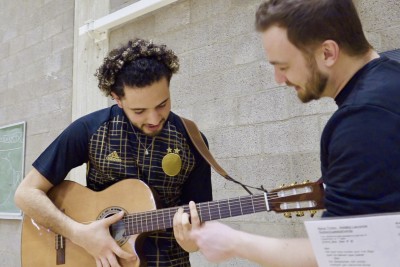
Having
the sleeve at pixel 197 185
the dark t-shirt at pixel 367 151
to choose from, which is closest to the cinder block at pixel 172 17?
the sleeve at pixel 197 185

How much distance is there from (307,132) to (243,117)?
387mm

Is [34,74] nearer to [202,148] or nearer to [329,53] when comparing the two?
[202,148]

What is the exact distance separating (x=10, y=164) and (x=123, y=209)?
109 inches

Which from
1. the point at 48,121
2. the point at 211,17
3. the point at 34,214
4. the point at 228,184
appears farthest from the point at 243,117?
the point at 48,121

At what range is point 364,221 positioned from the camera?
640mm

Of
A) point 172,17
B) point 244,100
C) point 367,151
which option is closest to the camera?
point 367,151

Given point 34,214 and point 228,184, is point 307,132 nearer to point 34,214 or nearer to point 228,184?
point 228,184

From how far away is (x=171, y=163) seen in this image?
5.18 feet

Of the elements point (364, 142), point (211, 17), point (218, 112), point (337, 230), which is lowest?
point (337, 230)

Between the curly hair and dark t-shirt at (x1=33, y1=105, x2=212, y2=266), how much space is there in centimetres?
15

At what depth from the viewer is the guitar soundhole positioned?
1.61 m

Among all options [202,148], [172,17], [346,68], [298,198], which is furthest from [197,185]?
[172,17]

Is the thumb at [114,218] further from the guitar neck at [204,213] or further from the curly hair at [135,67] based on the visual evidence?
the curly hair at [135,67]

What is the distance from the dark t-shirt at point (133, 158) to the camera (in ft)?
5.25
